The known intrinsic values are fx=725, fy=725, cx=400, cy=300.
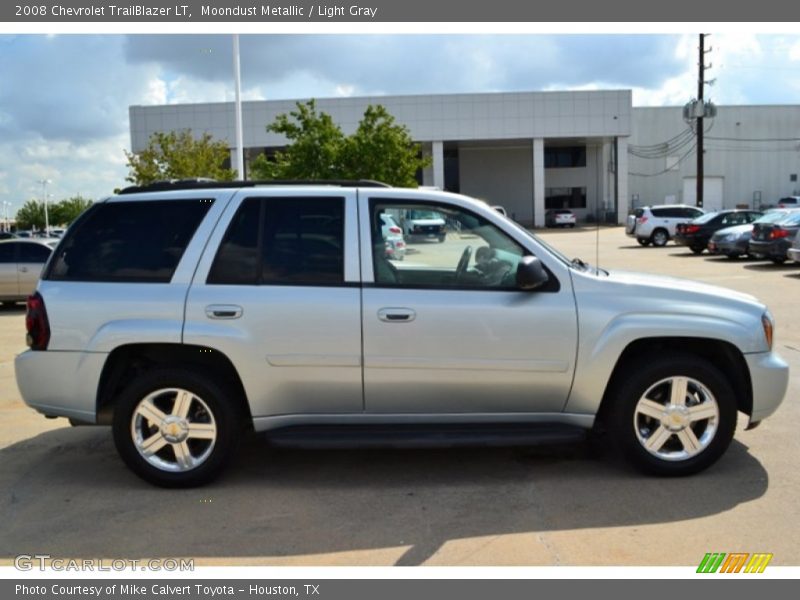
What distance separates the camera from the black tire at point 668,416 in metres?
4.66

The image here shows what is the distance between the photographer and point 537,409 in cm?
474

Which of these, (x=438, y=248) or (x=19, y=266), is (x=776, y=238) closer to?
(x=438, y=248)

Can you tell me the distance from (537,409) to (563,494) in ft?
1.82

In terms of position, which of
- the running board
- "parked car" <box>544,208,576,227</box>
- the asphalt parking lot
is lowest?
the asphalt parking lot

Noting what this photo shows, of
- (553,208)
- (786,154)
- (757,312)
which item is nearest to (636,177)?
(553,208)

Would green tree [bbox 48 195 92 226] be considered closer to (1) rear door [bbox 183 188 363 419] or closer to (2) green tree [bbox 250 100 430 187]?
(2) green tree [bbox 250 100 430 187]

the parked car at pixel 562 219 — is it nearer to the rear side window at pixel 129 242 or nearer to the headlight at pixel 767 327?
the headlight at pixel 767 327

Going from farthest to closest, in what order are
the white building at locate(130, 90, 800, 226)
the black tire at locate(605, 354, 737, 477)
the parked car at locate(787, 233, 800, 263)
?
the white building at locate(130, 90, 800, 226) < the parked car at locate(787, 233, 800, 263) < the black tire at locate(605, 354, 737, 477)

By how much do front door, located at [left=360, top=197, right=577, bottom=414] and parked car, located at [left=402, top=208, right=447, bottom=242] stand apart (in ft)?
0.70

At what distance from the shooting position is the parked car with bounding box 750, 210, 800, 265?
1877 cm

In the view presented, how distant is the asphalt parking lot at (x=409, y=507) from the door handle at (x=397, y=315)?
1.12 m

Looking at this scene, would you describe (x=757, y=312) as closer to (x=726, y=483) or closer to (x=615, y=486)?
(x=726, y=483)

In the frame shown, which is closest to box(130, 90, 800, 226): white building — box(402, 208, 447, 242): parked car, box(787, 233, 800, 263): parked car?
box(787, 233, 800, 263): parked car

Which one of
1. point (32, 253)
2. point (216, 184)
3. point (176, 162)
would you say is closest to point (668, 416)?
point (216, 184)
